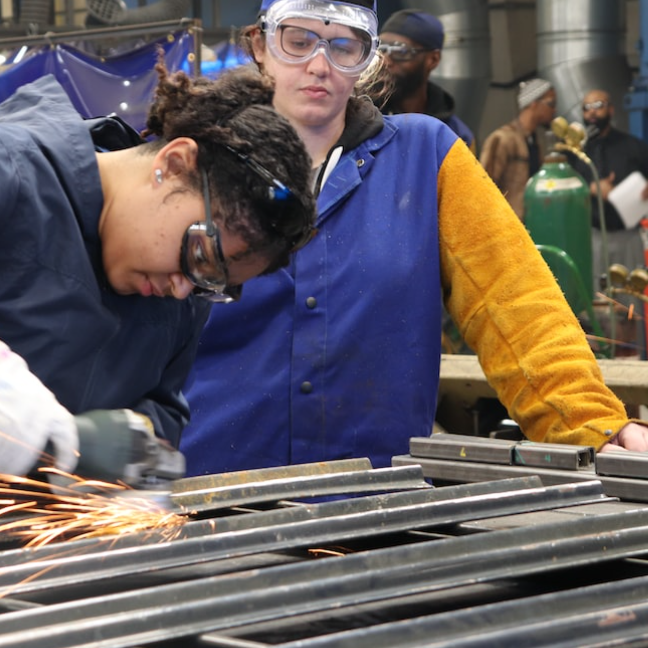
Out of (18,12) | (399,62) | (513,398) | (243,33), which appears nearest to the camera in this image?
(513,398)

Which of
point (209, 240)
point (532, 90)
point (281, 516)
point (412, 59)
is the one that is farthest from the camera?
point (532, 90)

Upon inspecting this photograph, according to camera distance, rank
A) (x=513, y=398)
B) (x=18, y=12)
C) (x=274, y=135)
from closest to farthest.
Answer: (x=274, y=135) < (x=513, y=398) < (x=18, y=12)

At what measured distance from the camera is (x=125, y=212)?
198 cm

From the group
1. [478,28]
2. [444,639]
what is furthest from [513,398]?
[478,28]

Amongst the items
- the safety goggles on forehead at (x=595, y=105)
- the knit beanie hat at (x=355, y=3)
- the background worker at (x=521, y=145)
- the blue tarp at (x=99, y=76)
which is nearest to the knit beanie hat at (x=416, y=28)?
the blue tarp at (x=99, y=76)

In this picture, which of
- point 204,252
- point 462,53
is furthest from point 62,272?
point 462,53

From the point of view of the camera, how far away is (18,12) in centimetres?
1073

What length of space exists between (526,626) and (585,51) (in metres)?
7.61

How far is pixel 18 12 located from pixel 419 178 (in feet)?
29.3

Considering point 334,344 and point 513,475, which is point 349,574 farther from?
point 334,344

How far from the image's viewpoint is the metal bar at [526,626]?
119cm

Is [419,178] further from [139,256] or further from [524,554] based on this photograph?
[524,554]

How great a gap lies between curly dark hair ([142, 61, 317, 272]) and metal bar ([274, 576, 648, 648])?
843 mm

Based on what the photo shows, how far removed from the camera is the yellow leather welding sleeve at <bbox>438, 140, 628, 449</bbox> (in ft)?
8.23
